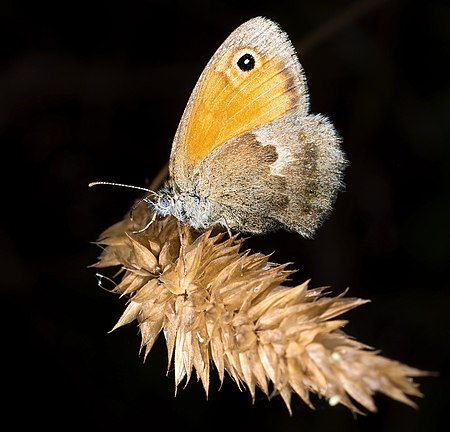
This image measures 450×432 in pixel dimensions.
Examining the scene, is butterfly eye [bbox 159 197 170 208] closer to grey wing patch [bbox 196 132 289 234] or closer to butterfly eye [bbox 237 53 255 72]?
grey wing patch [bbox 196 132 289 234]

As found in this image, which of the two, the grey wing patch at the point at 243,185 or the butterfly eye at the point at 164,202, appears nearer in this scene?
the butterfly eye at the point at 164,202

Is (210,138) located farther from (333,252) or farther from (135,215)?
(333,252)

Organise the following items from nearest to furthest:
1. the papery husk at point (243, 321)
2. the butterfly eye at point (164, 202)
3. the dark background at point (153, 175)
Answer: the papery husk at point (243, 321) → the butterfly eye at point (164, 202) → the dark background at point (153, 175)

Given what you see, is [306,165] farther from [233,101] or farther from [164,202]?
[164,202]

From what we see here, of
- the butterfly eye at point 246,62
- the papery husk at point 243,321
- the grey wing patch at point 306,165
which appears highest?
the butterfly eye at point 246,62

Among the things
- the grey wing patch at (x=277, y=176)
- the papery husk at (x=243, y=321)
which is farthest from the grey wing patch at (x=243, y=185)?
the papery husk at (x=243, y=321)

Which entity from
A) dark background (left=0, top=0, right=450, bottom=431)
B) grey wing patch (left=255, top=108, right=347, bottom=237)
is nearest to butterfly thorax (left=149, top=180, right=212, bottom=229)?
grey wing patch (left=255, top=108, right=347, bottom=237)

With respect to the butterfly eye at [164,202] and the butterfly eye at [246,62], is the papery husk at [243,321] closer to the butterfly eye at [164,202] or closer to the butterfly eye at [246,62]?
the butterfly eye at [164,202]

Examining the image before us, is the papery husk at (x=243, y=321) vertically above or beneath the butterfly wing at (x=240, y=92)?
beneath
